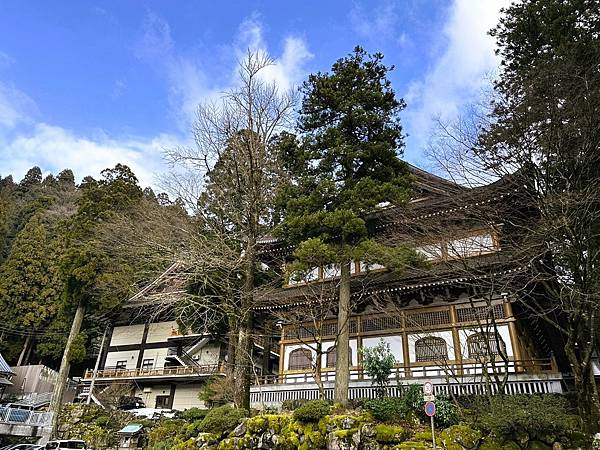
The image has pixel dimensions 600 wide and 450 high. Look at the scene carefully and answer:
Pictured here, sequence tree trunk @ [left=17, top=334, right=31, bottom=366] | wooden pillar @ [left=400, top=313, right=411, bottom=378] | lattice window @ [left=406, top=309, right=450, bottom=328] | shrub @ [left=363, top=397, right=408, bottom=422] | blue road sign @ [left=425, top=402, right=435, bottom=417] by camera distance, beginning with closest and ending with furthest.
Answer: blue road sign @ [left=425, top=402, right=435, bottom=417] < shrub @ [left=363, top=397, right=408, bottom=422] < wooden pillar @ [left=400, top=313, right=411, bottom=378] < lattice window @ [left=406, top=309, right=450, bottom=328] < tree trunk @ [left=17, top=334, right=31, bottom=366]

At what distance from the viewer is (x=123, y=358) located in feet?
111

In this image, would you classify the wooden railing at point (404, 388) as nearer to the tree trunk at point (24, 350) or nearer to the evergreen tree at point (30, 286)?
the evergreen tree at point (30, 286)

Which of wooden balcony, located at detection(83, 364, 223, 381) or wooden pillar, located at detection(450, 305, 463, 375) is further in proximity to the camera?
wooden balcony, located at detection(83, 364, 223, 381)


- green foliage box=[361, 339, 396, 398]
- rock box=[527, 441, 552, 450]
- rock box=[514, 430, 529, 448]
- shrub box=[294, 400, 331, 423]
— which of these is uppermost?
green foliage box=[361, 339, 396, 398]

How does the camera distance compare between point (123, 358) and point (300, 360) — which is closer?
point (300, 360)

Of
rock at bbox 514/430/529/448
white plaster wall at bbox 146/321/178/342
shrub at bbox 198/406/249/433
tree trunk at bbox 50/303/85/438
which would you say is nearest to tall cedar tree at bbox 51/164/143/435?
tree trunk at bbox 50/303/85/438

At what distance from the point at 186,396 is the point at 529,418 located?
24.1 meters

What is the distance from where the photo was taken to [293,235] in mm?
15234

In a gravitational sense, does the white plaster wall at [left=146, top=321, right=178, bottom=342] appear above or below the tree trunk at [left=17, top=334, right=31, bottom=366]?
above

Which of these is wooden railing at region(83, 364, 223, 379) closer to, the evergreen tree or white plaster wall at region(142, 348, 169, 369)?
white plaster wall at region(142, 348, 169, 369)

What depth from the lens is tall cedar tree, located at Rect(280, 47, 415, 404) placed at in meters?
13.8

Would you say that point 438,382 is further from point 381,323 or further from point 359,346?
point 359,346

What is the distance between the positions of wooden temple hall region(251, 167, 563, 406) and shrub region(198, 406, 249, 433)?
9.34 ft

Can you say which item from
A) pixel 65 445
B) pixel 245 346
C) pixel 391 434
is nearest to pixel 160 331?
pixel 65 445
